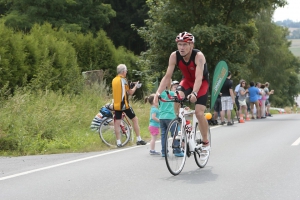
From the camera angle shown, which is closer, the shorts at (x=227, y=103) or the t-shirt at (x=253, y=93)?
the shorts at (x=227, y=103)

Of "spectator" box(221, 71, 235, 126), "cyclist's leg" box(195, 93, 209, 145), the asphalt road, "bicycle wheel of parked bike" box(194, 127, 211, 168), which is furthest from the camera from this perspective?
"spectator" box(221, 71, 235, 126)

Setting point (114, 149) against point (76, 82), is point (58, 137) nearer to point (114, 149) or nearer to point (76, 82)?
point (114, 149)

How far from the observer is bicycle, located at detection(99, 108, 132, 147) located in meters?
14.0

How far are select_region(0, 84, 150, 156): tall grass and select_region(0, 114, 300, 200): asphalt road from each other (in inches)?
48.4

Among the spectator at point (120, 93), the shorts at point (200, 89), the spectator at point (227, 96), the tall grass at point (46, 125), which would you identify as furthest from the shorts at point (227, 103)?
the shorts at point (200, 89)

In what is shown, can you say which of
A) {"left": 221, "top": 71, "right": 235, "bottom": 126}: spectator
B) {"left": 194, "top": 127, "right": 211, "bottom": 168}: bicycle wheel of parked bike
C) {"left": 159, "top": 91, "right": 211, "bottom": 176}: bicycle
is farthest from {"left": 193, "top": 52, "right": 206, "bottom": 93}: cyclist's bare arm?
{"left": 221, "top": 71, "right": 235, "bottom": 126}: spectator

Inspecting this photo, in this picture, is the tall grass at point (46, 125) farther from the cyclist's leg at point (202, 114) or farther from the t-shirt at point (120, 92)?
the cyclist's leg at point (202, 114)

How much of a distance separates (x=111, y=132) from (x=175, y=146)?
558cm

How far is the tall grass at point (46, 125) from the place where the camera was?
1325 cm

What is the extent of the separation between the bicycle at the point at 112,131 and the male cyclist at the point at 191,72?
14.8ft

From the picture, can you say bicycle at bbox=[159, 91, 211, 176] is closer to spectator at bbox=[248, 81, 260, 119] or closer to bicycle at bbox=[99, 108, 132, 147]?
bicycle at bbox=[99, 108, 132, 147]

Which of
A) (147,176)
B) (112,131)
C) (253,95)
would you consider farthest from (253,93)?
(147,176)

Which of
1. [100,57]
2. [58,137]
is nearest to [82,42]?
[100,57]

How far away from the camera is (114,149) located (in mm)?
13289
